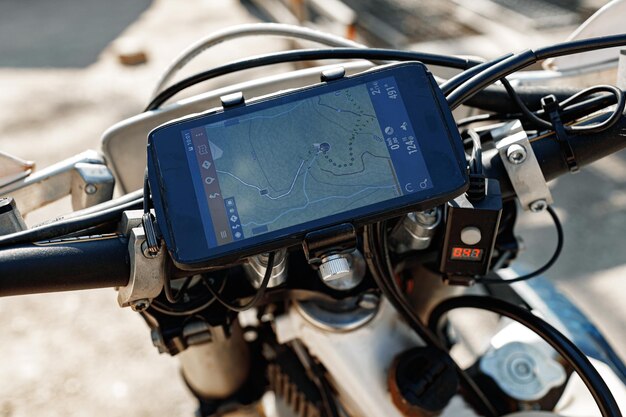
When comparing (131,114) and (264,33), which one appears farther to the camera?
(131,114)

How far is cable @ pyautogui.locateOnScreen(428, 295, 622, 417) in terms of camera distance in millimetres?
747

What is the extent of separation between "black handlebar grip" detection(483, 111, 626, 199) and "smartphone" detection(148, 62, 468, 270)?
0.41ft

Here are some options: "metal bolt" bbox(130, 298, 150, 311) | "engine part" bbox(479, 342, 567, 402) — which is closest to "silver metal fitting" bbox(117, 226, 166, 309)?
"metal bolt" bbox(130, 298, 150, 311)

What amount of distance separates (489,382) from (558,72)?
527 mm

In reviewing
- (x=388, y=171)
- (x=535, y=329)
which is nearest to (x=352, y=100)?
(x=388, y=171)

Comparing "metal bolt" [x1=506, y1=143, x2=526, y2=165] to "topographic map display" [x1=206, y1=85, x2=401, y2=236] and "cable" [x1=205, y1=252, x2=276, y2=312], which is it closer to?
"topographic map display" [x1=206, y1=85, x2=401, y2=236]

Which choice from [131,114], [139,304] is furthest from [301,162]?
[131,114]

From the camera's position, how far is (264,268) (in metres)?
0.71

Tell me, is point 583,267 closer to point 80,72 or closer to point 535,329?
point 535,329

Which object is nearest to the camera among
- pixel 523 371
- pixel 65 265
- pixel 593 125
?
pixel 65 265

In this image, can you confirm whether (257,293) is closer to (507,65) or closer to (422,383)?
(422,383)

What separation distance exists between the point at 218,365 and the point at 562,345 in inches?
20.7

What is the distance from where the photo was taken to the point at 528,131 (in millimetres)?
810

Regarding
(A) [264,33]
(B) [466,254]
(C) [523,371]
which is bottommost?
(C) [523,371]
